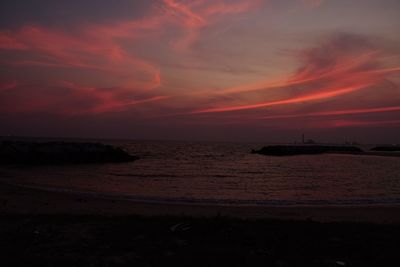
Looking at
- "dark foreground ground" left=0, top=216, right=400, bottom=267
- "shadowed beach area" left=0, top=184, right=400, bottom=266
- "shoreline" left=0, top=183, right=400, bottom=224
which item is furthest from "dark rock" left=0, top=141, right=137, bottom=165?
"dark foreground ground" left=0, top=216, right=400, bottom=267

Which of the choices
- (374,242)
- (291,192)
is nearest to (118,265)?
(374,242)

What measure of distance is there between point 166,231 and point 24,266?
3094 mm

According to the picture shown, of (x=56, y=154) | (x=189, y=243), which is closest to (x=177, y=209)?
(x=189, y=243)

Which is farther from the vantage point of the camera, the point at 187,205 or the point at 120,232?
the point at 187,205

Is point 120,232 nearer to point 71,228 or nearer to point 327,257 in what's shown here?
point 71,228

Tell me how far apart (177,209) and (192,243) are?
818 cm

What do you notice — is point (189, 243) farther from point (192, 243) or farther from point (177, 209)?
point (177, 209)

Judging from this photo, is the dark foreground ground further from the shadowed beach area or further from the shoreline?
the shoreline

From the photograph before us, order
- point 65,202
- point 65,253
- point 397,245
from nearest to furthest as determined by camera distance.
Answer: point 65,253 → point 397,245 → point 65,202

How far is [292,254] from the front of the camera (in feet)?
22.5

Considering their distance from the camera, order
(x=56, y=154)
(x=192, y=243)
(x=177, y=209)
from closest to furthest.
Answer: (x=192, y=243) → (x=177, y=209) → (x=56, y=154)

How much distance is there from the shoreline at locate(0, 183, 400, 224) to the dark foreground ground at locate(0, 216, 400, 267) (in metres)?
4.24

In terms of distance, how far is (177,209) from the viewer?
605 inches

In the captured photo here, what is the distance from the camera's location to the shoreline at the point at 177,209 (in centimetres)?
1335
